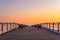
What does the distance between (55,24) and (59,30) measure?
92cm

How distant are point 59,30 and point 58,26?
4.24 feet

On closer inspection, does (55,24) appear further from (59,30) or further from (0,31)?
(0,31)

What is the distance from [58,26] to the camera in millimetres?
22469

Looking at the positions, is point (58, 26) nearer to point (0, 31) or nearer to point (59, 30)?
point (59, 30)

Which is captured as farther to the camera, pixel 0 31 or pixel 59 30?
pixel 59 30

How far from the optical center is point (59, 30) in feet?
77.6

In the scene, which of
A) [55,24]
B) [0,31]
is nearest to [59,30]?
[55,24]

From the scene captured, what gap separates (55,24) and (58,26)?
1716 mm

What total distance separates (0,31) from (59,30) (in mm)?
6708

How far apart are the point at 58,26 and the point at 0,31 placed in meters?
6.09

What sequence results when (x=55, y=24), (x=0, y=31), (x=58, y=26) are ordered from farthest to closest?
1. (x=55, y=24)
2. (x=58, y=26)
3. (x=0, y=31)

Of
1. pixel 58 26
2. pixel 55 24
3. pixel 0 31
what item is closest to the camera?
pixel 0 31

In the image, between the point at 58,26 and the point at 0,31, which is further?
the point at 58,26

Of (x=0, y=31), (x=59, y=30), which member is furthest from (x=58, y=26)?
(x=0, y=31)
